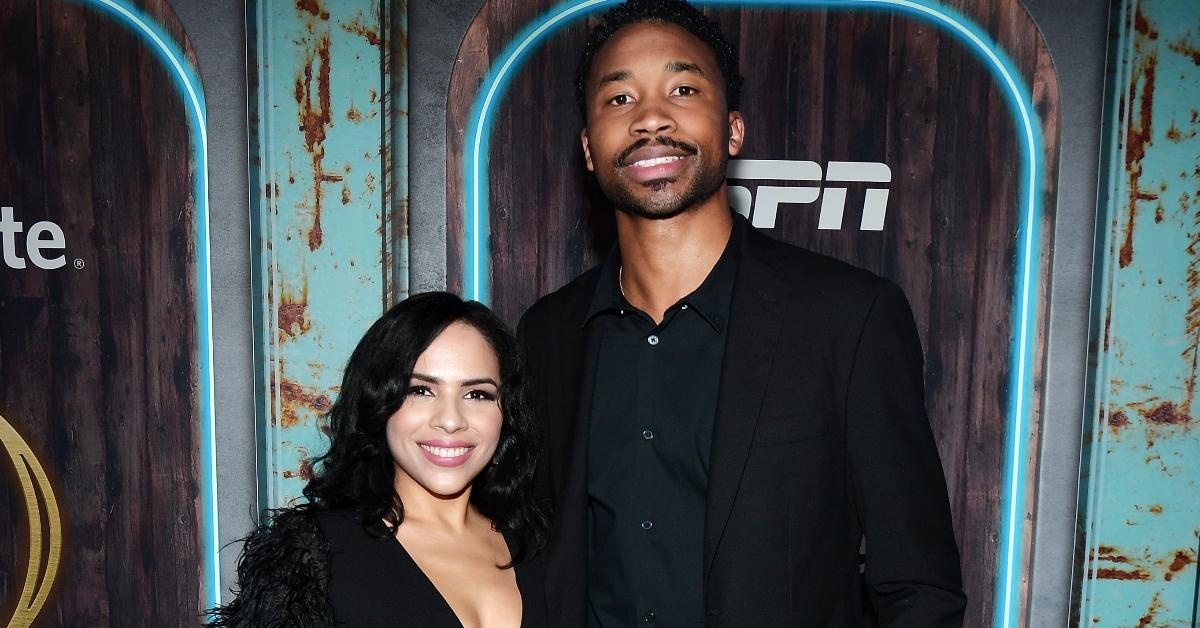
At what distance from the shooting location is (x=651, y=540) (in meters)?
1.49

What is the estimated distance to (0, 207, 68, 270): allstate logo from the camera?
7.84ft

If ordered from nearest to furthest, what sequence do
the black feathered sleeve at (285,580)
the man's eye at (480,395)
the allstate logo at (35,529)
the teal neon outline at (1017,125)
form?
the black feathered sleeve at (285,580)
the man's eye at (480,395)
the teal neon outline at (1017,125)
the allstate logo at (35,529)

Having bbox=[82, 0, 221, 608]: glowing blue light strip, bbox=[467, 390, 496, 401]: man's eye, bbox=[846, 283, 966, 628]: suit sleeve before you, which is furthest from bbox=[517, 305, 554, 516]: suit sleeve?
bbox=[82, 0, 221, 608]: glowing blue light strip

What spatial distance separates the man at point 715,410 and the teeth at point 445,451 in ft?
0.69

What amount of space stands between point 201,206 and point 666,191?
153cm

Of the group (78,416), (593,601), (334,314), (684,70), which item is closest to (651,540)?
(593,601)

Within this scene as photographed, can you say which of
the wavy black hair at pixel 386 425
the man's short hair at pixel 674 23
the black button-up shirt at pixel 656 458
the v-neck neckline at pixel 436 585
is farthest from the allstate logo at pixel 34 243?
the black button-up shirt at pixel 656 458

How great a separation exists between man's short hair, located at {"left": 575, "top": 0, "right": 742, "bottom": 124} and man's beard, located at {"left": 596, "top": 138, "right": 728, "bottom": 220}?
0.18m

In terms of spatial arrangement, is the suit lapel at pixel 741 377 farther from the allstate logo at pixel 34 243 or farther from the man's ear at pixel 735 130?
the allstate logo at pixel 34 243

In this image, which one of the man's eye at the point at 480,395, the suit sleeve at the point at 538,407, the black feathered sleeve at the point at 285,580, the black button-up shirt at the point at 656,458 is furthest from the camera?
the suit sleeve at the point at 538,407

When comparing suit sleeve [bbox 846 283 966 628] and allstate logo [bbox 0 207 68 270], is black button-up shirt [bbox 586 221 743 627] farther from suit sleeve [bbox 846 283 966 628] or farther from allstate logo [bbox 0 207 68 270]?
allstate logo [bbox 0 207 68 270]

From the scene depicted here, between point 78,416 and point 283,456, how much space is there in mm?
660

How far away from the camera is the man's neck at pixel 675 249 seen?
5.12 ft

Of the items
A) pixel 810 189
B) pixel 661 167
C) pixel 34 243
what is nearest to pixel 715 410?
pixel 661 167
